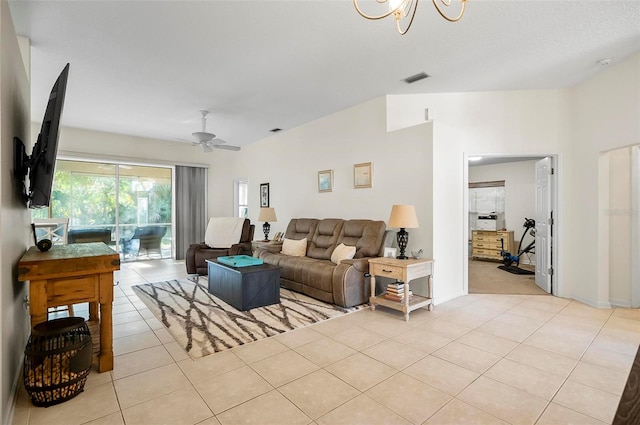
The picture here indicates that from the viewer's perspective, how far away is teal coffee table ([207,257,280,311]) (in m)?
3.48

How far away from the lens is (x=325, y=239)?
182 inches

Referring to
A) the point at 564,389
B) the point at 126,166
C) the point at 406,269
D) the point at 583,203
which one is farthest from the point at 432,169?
the point at 126,166

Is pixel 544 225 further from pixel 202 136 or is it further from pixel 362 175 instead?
pixel 202 136

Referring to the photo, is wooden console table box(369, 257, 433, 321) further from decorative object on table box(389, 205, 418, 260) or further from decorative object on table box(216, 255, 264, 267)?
decorative object on table box(216, 255, 264, 267)

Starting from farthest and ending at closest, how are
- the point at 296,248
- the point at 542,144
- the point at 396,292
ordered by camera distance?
the point at 296,248, the point at 542,144, the point at 396,292

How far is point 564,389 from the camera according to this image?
200cm

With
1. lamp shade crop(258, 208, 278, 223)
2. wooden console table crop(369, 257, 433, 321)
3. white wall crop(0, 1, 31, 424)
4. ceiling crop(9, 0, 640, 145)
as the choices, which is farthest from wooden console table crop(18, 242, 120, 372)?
lamp shade crop(258, 208, 278, 223)

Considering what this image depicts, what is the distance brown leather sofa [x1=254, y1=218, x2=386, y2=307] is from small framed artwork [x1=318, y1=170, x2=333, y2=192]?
23.7 inches

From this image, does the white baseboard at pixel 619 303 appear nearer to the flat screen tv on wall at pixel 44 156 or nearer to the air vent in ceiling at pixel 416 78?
the air vent in ceiling at pixel 416 78

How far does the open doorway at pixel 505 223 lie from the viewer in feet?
16.3

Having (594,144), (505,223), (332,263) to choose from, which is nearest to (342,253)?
(332,263)

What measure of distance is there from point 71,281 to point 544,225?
549cm

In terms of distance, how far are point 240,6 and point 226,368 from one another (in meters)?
2.78

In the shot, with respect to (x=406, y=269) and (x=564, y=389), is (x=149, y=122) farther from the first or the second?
(x=564, y=389)
